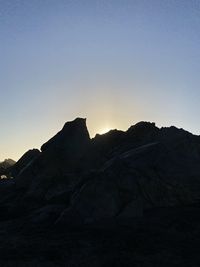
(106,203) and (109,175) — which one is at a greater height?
(109,175)

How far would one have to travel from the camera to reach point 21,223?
4312 cm

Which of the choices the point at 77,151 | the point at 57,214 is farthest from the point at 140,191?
the point at 77,151

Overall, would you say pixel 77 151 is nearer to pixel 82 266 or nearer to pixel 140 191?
pixel 140 191

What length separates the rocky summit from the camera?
31.1 m

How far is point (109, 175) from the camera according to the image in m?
47.6

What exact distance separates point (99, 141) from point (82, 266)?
49438 millimetres

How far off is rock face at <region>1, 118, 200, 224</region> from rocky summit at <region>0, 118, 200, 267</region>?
0.11 metres

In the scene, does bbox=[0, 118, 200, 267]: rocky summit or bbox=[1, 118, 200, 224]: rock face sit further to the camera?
bbox=[1, 118, 200, 224]: rock face

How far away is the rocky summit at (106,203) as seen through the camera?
31125mm

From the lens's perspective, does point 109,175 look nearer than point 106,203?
No

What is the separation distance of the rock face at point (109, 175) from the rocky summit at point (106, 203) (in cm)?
11

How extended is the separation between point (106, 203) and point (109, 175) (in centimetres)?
484

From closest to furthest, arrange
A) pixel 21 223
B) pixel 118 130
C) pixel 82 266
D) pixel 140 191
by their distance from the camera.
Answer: pixel 82 266 < pixel 21 223 < pixel 140 191 < pixel 118 130

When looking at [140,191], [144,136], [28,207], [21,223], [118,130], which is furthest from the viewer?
[118,130]
